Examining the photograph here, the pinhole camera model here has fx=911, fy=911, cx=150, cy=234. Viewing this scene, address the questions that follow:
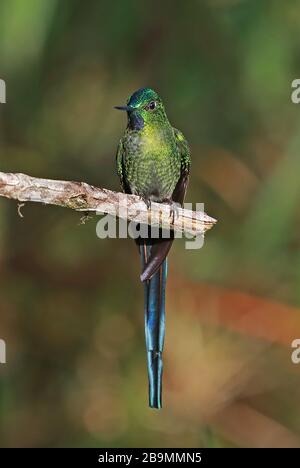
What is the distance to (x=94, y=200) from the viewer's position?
10.3ft

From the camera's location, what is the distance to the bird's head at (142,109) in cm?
375

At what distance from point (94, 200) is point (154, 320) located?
756mm

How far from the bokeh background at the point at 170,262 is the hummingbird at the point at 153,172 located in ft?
3.64

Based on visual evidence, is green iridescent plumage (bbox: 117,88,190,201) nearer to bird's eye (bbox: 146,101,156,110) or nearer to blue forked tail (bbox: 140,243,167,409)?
bird's eye (bbox: 146,101,156,110)

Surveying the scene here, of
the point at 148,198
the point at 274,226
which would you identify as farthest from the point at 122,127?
the point at 148,198

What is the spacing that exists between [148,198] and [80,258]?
5.35 ft

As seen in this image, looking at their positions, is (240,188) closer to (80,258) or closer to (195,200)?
(195,200)

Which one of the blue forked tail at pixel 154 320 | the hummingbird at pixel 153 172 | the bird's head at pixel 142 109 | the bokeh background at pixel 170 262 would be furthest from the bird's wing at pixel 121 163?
the bokeh background at pixel 170 262

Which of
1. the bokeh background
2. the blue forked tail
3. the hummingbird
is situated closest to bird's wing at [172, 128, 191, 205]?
the hummingbird

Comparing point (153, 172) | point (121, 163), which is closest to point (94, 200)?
point (153, 172)

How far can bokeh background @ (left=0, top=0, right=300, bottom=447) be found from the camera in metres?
5.09

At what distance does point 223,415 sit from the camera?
5.27 m
